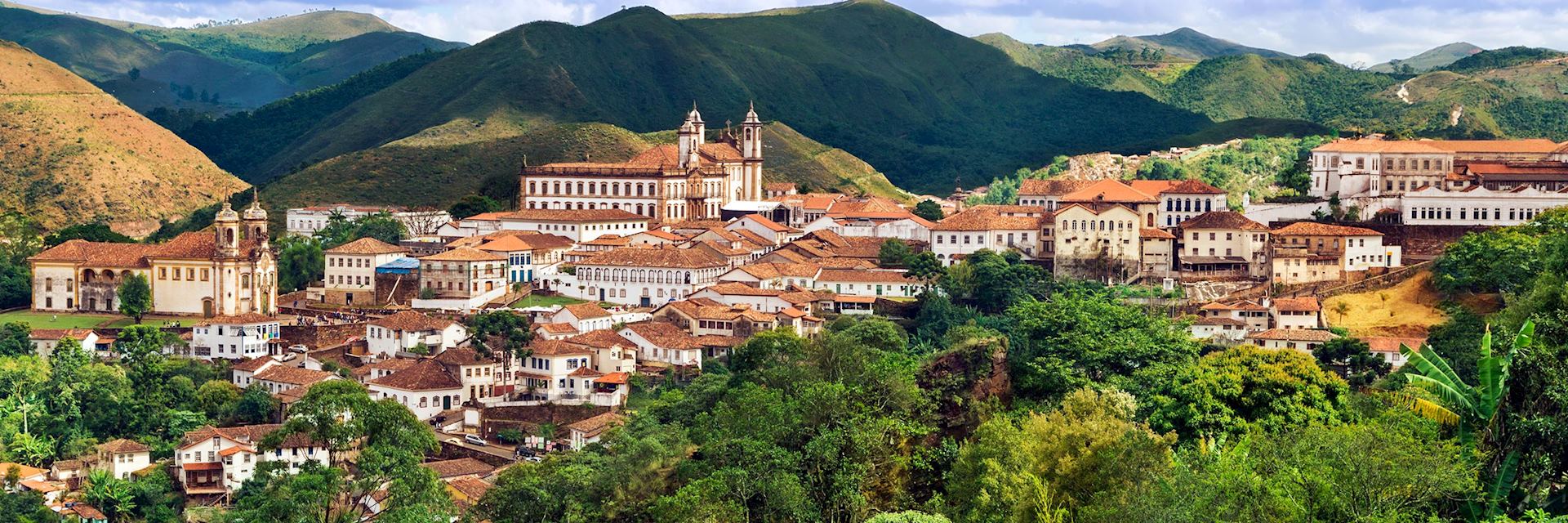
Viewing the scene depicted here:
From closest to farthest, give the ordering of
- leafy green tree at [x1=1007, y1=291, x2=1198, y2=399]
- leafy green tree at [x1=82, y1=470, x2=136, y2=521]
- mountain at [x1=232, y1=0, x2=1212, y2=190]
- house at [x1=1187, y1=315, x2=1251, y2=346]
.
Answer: leafy green tree at [x1=1007, y1=291, x2=1198, y2=399] < leafy green tree at [x1=82, y1=470, x2=136, y2=521] < house at [x1=1187, y1=315, x2=1251, y2=346] < mountain at [x1=232, y1=0, x2=1212, y2=190]

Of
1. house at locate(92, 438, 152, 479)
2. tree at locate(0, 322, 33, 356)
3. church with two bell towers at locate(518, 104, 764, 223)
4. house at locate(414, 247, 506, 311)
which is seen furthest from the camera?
church with two bell towers at locate(518, 104, 764, 223)

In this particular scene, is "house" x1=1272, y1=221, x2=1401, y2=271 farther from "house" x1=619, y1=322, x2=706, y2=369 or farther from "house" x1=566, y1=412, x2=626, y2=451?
"house" x1=566, y1=412, x2=626, y2=451

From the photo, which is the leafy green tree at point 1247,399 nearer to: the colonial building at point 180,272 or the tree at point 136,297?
the colonial building at point 180,272

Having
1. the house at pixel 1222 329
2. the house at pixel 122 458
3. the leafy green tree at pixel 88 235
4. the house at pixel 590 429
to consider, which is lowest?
the house at pixel 122 458

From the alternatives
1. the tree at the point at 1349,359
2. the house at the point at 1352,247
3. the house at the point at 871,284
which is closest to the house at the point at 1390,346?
the tree at the point at 1349,359

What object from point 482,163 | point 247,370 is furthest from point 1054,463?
point 482,163

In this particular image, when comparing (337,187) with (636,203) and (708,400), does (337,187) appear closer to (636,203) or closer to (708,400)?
(636,203)

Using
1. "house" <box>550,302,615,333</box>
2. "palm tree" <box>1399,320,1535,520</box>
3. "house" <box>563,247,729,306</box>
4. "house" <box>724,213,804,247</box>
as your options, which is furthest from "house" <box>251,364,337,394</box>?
"palm tree" <box>1399,320,1535,520</box>

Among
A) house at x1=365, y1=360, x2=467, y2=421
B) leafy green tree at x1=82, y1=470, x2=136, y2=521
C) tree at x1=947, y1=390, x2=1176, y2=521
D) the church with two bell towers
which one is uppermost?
the church with two bell towers
